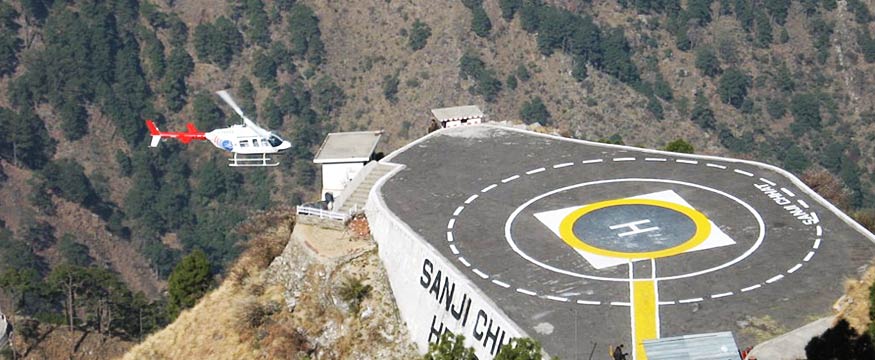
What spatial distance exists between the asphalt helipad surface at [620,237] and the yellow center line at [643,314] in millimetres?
100

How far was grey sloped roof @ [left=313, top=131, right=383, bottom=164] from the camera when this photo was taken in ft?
305

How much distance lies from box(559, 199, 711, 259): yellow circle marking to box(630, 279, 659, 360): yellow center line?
433 centimetres

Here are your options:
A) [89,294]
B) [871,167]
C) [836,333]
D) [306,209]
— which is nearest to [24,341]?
[89,294]

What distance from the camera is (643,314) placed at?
66375 mm

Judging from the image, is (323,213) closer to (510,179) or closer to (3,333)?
(510,179)

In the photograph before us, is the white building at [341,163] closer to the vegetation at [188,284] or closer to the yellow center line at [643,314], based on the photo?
the vegetation at [188,284]

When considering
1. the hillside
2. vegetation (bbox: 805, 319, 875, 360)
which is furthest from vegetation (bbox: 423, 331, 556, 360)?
the hillside

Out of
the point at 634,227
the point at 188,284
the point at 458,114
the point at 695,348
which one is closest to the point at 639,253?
the point at 634,227

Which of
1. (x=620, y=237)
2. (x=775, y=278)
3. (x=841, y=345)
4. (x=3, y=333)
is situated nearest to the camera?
(x=841, y=345)

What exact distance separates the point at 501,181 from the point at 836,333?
32432 millimetres

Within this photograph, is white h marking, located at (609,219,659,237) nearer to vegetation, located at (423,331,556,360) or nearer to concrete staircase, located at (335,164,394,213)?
concrete staircase, located at (335,164,394,213)

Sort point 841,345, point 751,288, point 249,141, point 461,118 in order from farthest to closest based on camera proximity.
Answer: point 461,118 < point 249,141 < point 751,288 < point 841,345

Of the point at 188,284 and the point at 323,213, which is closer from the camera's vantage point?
the point at 323,213

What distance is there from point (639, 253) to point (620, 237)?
107 inches
